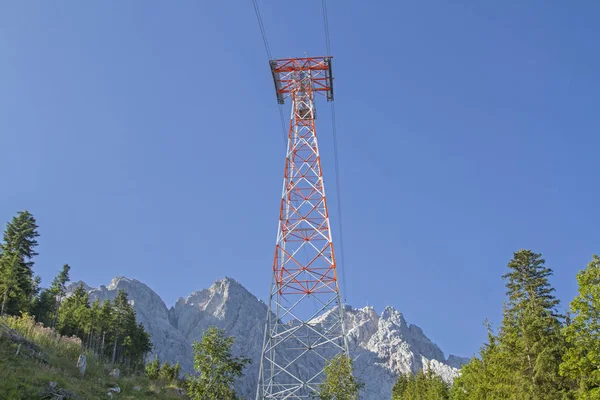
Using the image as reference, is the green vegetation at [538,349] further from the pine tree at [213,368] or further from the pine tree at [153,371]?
the pine tree at [153,371]

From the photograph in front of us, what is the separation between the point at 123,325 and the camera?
65.9 metres

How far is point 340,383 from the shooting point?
24.4 m

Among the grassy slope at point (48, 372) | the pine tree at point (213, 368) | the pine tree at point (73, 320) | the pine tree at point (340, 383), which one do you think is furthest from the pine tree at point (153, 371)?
the pine tree at point (340, 383)

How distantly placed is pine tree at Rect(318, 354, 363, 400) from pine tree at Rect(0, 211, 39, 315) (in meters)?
35.7

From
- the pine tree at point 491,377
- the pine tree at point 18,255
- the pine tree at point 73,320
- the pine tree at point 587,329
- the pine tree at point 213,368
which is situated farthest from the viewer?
the pine tree at point 73,320

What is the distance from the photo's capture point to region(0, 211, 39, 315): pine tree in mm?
46675

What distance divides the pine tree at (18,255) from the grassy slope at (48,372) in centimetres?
1521

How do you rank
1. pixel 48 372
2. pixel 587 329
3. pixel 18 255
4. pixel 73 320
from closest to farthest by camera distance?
pixel 587 329 < pixel 48 372 < pixel 18 255 < pixel 73 320

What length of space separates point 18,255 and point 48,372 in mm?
29139

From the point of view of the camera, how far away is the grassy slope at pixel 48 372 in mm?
19656

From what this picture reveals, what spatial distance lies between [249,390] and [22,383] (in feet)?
537

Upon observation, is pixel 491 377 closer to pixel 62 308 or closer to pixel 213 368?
pixel 213 368

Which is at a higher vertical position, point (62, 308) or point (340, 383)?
point (62, 308)

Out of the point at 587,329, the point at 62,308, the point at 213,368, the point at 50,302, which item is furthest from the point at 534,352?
the point at 50,302
